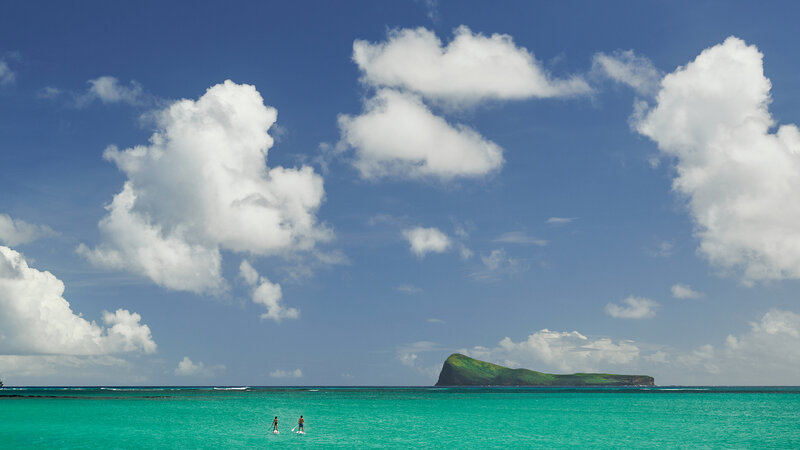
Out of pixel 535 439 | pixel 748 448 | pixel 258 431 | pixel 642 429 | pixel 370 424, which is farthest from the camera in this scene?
pixel 370 424

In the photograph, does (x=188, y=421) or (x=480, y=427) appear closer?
(x=480, y=427)

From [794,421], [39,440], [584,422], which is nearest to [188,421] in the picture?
[39,440]

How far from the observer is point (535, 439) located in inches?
2936

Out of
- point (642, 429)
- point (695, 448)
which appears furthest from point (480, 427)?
point (695, 448)

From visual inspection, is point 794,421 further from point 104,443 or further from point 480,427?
point 104,443

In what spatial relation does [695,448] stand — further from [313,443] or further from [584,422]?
[313,443]

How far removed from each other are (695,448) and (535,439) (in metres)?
17.4

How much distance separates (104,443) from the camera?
67750 millimetres

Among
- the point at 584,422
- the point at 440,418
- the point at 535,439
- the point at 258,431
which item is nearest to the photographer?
the point at 535,439

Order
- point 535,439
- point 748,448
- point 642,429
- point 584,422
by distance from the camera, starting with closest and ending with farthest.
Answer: point 748,448
point 535,439
point 642,429
point 584,422

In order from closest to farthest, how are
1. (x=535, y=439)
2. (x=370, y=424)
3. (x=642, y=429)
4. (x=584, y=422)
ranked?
(x=535, y=439)
(x=642, y=429)
(x=370, y=424)
(x=584, y=422)

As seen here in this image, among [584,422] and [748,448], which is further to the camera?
[584,422]

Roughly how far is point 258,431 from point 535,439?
3541 cm

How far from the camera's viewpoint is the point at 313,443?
223 feet
